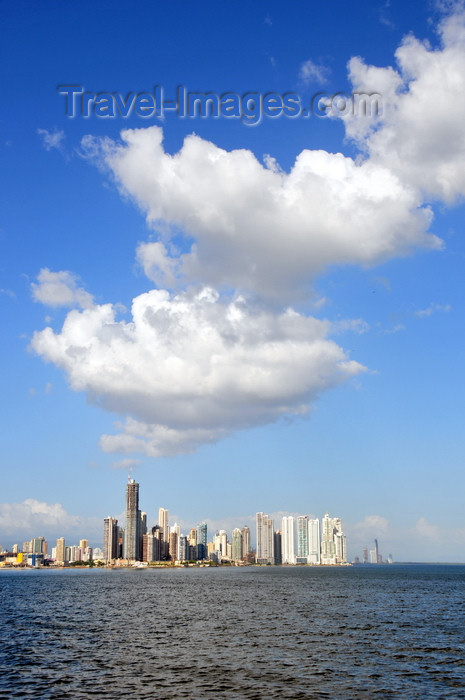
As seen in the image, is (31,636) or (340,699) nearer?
(340,699)

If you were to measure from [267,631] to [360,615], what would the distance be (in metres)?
23.3

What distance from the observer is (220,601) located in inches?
4380

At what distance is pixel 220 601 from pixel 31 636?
164 feet

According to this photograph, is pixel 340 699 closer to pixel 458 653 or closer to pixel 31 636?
pixel 458 653

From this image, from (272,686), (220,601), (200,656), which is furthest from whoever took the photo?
(220,601)

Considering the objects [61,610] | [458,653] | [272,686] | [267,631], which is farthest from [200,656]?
[61,610]

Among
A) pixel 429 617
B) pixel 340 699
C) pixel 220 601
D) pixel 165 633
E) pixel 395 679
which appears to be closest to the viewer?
pixel 340 699

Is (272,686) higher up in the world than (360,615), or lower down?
higher up

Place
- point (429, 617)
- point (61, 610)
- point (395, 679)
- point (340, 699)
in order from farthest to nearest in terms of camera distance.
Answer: point (61, 610) < point (429, 617) < point (395, 679) < point (340, 699)

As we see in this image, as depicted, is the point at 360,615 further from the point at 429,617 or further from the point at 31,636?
the point at 31,636

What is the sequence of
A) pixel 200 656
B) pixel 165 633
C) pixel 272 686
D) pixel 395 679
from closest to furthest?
pixel 272 686
pixel 395 679
pixel 200 656
pixel 165 633

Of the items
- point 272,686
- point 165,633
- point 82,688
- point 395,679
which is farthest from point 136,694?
point 165,633

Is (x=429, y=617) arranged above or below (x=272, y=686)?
below

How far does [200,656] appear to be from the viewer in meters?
52.7
